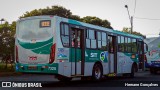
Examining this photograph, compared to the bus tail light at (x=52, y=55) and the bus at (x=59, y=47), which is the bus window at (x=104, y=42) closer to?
the bus at (x=59, y=47)

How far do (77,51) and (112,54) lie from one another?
4634mm

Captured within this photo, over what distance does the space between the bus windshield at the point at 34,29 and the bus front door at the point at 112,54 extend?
604 centimetres

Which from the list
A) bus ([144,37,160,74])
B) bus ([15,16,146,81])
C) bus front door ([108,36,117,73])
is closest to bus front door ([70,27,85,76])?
bus ([15,16,146,81])

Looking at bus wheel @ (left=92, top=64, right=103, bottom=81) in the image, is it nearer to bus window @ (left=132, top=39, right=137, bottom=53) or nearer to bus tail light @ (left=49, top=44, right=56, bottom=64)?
bus tail light @ (left=49, top=44, right=56, bottom=64)

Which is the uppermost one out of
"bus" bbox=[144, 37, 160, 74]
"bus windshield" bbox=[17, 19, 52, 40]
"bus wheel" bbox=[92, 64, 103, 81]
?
"bus windshield" bbox=[17, 19, 52, 40]

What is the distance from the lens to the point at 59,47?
15.1 m

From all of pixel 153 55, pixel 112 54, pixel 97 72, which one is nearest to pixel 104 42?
pixel 112 54

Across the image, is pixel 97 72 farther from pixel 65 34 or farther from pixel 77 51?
pixel 65 34

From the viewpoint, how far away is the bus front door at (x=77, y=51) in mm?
16188

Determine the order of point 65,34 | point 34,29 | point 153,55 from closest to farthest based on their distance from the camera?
point 34,29 → point 65,34 → point 153,55

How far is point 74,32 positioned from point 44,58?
91.4 inches

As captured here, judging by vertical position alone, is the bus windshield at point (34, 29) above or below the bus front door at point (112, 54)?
above

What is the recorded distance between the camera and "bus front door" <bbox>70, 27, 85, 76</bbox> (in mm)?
16188

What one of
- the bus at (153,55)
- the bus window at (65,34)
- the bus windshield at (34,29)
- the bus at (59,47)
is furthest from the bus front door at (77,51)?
the bus at (153,55)
